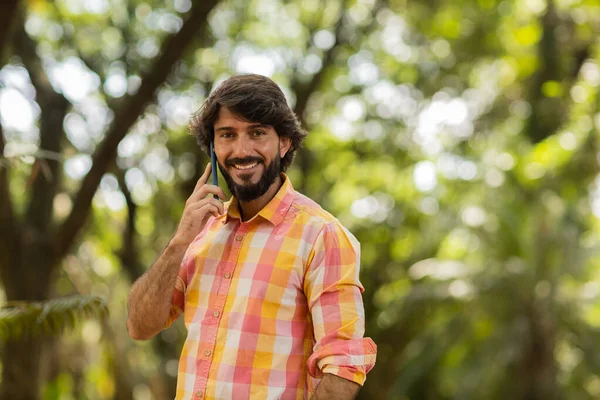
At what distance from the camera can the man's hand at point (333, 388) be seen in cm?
233

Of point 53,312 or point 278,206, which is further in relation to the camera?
point 53,312

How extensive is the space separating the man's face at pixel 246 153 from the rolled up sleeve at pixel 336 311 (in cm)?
27

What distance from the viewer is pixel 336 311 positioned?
2.39 metres

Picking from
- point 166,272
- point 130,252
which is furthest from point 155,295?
point 130,252

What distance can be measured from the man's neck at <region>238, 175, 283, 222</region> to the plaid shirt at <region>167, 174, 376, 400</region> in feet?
0.15

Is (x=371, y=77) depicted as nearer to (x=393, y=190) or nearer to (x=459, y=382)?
(x=393, y=190)

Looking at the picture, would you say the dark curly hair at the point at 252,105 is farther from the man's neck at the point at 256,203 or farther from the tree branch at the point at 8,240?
the tree branch at the point at 8,240

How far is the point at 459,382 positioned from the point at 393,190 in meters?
4.28

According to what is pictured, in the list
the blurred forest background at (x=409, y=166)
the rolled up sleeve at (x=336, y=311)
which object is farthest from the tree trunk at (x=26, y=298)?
the rolled up sleeve at (x=336, y=311)

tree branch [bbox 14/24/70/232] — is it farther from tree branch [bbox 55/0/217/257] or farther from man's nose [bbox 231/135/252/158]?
man's nose [bbox 231/135/252/158]

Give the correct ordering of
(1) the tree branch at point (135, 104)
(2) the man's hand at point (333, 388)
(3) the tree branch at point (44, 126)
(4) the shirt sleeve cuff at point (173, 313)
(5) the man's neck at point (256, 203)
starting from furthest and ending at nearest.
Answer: (3) the tree branch at point (44, 126) → (1) the tree branch at point (135, 104) → (4) the shirt sleeve cuff at point (173, 313) → (5) the man's neck at point (256, 203) → (2) the man's hand at point (333, 388)

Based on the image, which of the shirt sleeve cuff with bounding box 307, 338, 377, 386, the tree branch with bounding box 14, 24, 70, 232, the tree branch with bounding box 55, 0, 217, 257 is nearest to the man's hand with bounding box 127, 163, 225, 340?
the shirt sleeve cuff with bounding box 307, 338, 377, 386

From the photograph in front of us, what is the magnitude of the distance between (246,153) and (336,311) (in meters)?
0.55

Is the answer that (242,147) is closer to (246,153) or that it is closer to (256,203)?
(246,153)
